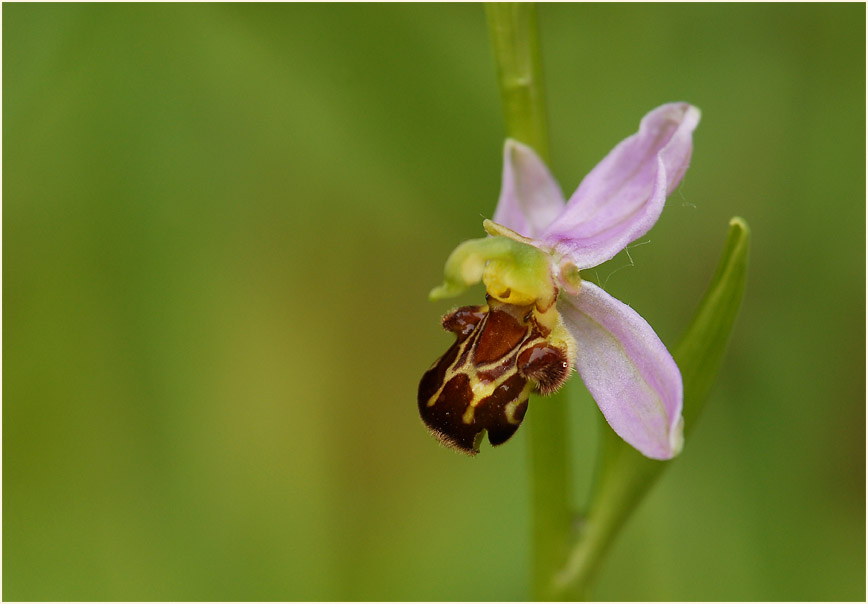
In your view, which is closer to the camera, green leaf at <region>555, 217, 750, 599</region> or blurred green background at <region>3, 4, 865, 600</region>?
green leaf at <region>555, 217, 750, 599</region>

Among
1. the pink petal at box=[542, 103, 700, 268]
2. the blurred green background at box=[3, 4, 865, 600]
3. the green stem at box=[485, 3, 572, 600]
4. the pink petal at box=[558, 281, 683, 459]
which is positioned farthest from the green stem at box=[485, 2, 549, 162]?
the blurred green background at box=[3, 4, 865, 600]

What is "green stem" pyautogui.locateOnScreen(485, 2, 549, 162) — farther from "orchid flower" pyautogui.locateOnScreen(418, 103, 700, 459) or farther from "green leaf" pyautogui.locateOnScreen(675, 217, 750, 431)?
"green leaf" pyautogui.locateOnScreen(675, 217, 750, 431)

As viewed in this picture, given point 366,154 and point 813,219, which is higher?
point 366,154

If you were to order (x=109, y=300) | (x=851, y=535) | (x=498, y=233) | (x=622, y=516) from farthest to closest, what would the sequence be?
(x=109, y=300) → (x=851, y=535) → (x=622, y=516) → (x=498, y=233)

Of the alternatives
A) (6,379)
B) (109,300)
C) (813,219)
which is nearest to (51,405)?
(6,379)

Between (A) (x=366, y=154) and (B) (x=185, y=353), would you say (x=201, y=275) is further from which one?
(A) (x=366, y=154)

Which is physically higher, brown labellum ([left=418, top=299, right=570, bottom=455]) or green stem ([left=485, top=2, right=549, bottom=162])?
green stem ([left=485, top=2, right=549, bottom=162])
